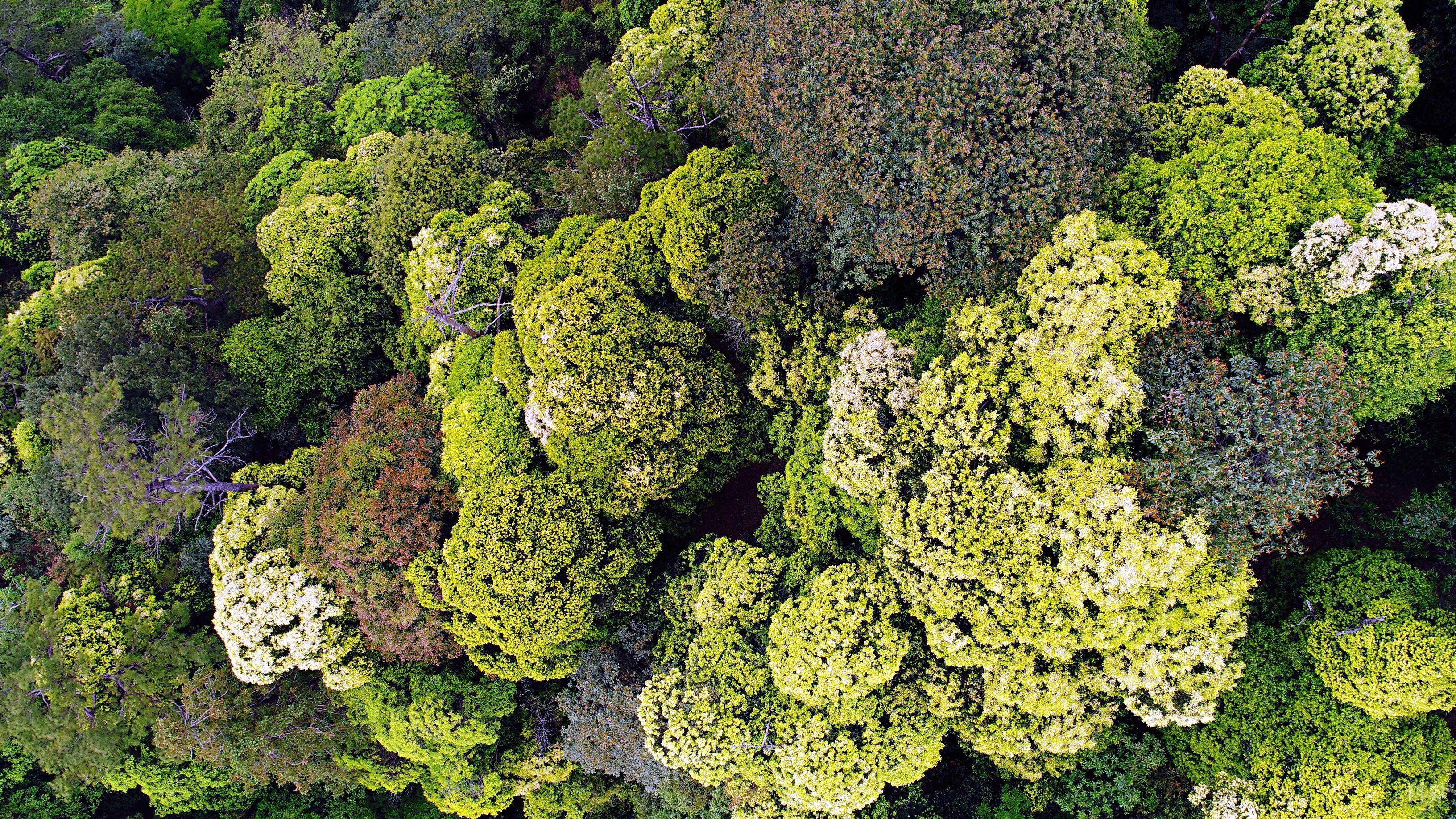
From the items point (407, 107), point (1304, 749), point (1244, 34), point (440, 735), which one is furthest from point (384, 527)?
point (1244, 34)

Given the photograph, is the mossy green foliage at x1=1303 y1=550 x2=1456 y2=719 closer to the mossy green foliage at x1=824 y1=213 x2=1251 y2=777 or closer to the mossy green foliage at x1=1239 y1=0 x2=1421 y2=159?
the mossy green foliage at x1=824 y1=213 x2=1251 y2=777

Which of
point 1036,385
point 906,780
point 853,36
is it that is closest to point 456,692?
point 906,780

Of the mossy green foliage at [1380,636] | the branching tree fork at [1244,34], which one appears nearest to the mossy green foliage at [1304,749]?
the mossy green foliage at [1380,636]

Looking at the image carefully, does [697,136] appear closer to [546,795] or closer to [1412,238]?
[1412,238]

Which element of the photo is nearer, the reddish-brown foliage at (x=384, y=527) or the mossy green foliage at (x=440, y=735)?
the reddish-brown foliage at (x=384, y=527)

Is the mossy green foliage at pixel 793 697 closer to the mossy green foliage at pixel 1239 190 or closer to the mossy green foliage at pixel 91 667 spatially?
the mossy green foliage at pixel 1239 190

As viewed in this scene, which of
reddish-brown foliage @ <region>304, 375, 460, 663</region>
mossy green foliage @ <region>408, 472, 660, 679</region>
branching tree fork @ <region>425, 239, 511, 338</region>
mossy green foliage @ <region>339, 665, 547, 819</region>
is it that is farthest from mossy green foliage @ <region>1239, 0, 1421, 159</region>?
mossy green foliage @ <region>339, 665, 547, 819</region>

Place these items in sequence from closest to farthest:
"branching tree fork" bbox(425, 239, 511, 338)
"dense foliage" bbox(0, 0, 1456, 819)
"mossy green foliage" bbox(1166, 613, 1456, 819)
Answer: "dense foliage" bbox(0, 0, 1456, 819)
"mossy green foliage" bbox(1166, 613, 1456, 819)
"branching tree fork" bbox(425, 239, 511, 338)

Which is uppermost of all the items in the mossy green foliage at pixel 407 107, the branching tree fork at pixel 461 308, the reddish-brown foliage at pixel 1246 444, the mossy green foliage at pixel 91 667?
the reddish-brown foliage at pixel 1246 444
